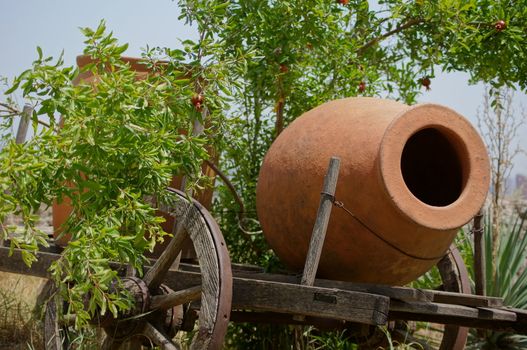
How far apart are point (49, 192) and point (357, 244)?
120 centimetres

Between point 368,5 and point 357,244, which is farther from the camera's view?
point 368,5

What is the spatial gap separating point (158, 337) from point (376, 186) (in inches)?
41.8

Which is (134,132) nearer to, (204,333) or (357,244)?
(204,333)

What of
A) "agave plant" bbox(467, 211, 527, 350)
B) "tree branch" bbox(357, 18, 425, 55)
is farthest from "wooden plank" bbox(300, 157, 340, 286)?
"agave plant" bbox(467, 211, 527, 350)

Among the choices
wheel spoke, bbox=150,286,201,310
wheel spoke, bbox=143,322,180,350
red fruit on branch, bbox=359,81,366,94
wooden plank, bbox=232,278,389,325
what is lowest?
wheel spoke, bbox=143,322,180,350

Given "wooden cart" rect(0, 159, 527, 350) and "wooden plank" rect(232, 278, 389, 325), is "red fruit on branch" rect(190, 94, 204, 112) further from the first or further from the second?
"wooden plank" rect(232, 278, 389, 325)

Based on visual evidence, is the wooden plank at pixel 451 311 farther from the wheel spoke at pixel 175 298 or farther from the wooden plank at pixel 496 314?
the wheel spoke at pixel 175 298

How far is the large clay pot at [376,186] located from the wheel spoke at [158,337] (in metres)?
0.65

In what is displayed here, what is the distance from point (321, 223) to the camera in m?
2.82

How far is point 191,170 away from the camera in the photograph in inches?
122

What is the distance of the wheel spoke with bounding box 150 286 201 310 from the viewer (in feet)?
9.86

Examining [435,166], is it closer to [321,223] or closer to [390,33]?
[321,223]

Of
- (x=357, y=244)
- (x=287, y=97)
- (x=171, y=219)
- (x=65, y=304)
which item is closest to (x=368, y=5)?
(x=287, y=97)

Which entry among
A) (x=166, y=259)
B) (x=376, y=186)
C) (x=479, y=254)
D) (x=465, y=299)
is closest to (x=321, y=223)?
(x=376, y=186)
